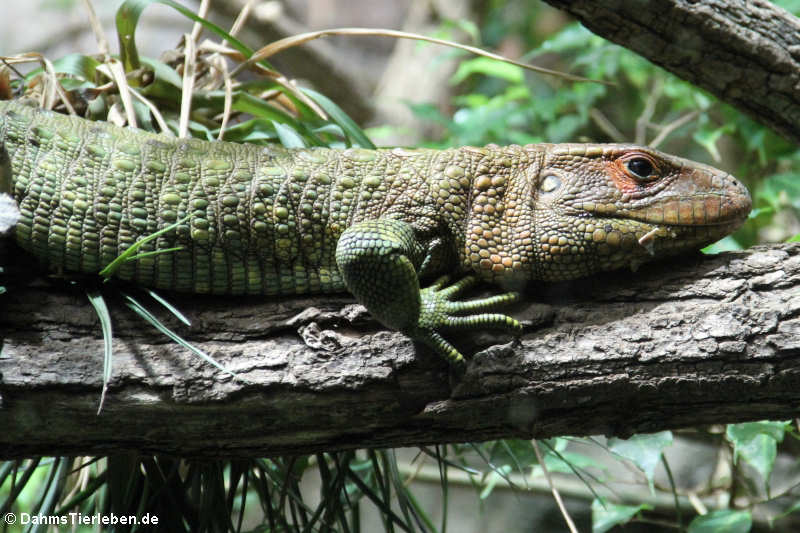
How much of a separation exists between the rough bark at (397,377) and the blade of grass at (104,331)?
0.07m

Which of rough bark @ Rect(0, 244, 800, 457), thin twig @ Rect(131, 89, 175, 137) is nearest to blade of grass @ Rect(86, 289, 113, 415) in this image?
rough bark @ Rect(0, 244, 800, 457)

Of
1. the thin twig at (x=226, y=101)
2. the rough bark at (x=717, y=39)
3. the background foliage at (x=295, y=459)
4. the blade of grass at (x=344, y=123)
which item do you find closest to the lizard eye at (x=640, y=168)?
the rough bark at (x=717, y=39)

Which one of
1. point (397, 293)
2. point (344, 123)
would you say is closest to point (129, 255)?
point (397, 293)

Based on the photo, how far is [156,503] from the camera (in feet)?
10.9

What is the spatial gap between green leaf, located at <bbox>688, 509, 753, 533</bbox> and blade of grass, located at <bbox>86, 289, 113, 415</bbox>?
109 inches

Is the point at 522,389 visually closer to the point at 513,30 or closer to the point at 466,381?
the point at 466,381

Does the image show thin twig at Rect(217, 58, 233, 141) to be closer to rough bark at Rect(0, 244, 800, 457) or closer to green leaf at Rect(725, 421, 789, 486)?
rough bark at Rect(0, 244, 800, 457)

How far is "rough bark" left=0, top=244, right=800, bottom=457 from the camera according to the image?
8.12 feet

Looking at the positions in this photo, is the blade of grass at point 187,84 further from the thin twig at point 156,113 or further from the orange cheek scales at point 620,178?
the orange cheek scales at point 620,178

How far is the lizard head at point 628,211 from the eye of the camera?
2.74 meters

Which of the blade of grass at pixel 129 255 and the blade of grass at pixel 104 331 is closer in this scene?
the blade of grass at pixel 104 331

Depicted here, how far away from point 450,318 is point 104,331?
3.93ft

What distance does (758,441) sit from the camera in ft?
11.5

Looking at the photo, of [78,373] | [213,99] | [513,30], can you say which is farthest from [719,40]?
[513,30]
